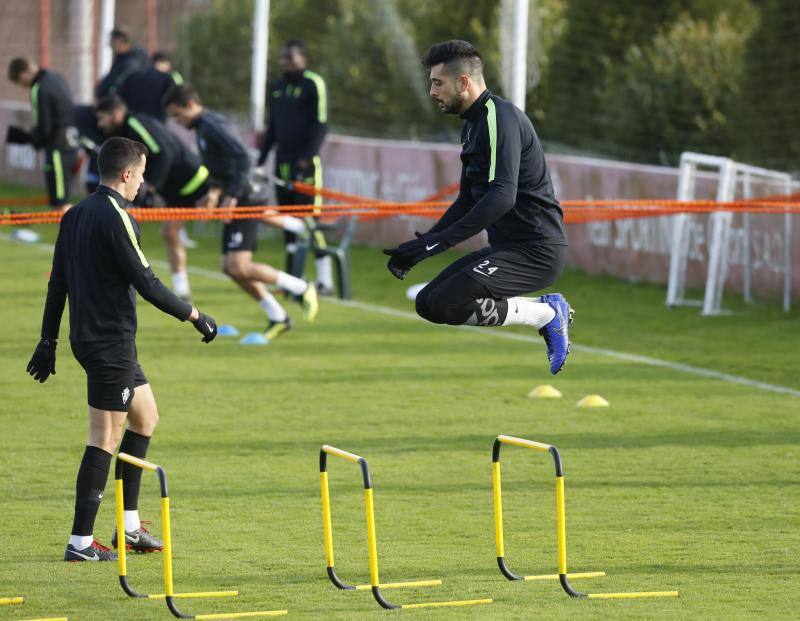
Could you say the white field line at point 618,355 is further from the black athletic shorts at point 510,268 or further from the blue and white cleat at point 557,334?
the black athletic shorts at point 510,268

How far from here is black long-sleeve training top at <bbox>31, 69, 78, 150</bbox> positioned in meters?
18.3

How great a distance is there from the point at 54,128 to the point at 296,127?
3032 mm

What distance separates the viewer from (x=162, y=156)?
1442 cm

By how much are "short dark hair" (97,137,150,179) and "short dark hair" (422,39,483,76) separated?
142 cm

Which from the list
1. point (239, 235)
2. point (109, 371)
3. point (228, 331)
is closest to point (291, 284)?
point (239, 235)

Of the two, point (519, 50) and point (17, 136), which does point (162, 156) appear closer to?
point (17, 136)

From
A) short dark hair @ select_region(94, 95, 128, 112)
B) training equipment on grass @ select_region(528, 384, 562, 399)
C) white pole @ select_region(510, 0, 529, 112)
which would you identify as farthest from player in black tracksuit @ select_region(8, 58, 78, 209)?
training equipment on grass @ select_region(528, 384, 562, 399)

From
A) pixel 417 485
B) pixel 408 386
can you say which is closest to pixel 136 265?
pixel 417 485

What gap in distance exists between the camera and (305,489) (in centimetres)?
939

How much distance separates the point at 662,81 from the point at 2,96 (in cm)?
2205

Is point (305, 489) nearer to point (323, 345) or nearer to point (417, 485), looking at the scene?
point (417, 485)

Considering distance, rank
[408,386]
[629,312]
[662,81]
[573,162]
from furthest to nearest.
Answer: [662,81] < [573,162] < [629,312] < [408,386]

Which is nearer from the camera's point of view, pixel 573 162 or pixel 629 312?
pixel 629 312

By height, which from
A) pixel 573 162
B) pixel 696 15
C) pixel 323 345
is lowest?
pixel 323 345
